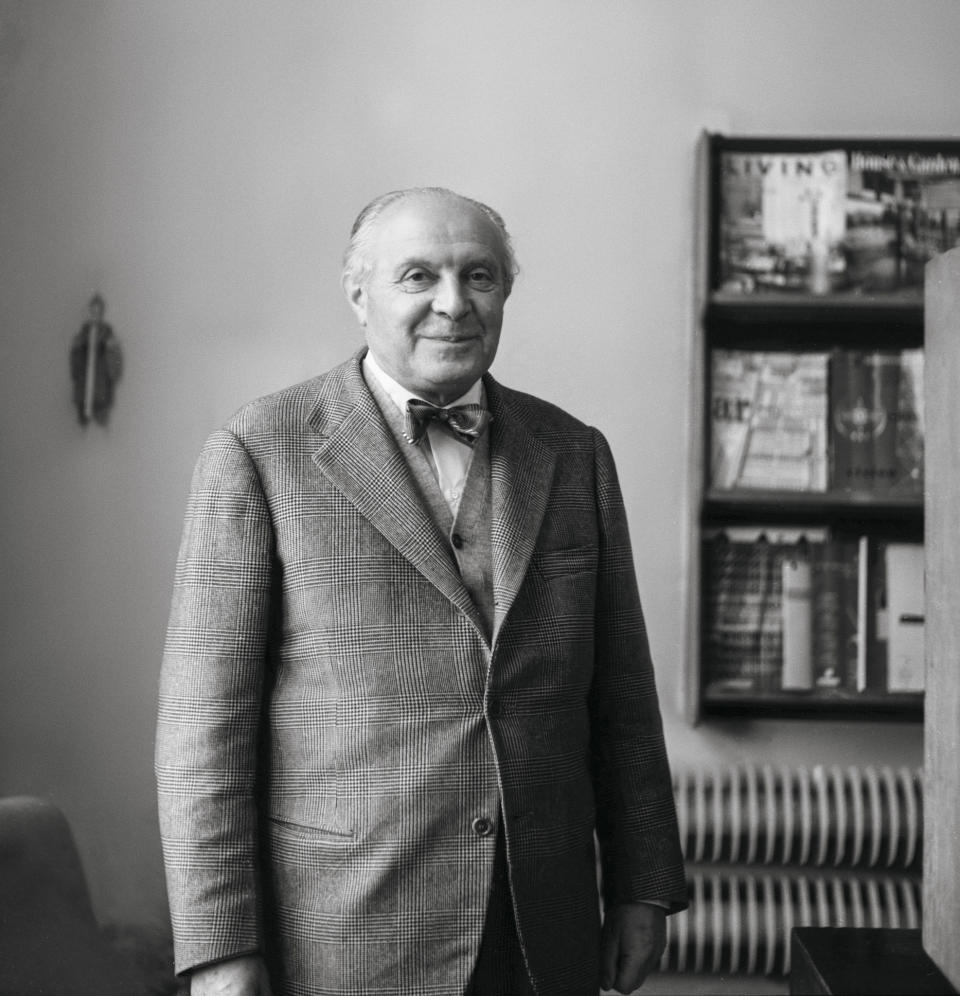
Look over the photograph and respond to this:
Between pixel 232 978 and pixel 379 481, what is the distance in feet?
1.88

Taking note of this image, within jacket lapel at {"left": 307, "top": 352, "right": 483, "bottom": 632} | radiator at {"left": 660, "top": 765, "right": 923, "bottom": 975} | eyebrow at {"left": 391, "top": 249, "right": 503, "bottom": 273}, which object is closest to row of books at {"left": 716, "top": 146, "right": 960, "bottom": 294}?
radiator at {"left": 660, "top": 765, "right": 923, "bottom": 975}

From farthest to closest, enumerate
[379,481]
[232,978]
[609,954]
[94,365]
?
[94,365] < [609,954] < [379,481] < [232,978]

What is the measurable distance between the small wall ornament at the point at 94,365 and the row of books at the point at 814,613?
1.31 metres

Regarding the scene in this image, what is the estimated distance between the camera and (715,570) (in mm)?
2539

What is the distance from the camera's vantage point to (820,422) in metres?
2.51

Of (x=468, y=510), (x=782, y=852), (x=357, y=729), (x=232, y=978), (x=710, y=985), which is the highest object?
(x=468, y=510)

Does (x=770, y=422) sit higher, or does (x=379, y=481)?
(x=770, y=422)

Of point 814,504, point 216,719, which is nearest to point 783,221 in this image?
point 814,504

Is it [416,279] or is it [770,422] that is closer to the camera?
[416,279]

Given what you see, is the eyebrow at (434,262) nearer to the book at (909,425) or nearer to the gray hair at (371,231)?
the gray hair at (371,231)

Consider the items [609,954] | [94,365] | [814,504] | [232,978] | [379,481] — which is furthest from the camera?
[94,365]

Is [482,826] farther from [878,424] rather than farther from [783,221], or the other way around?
[783,221]

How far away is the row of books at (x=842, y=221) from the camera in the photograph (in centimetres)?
248

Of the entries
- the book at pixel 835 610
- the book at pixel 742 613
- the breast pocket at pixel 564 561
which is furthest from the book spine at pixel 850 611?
the breast pocket at pixel 564 561
